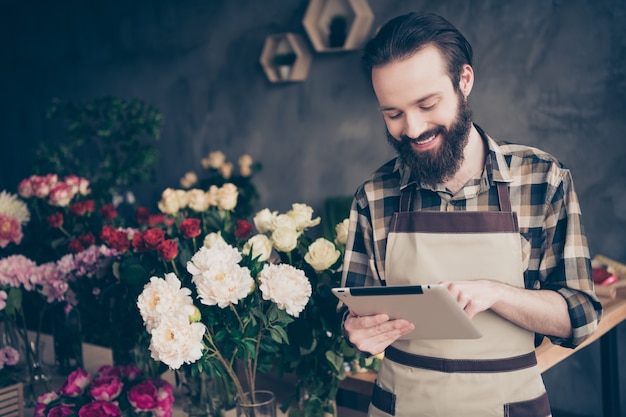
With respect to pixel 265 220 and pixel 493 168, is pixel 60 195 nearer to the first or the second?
pixel 265 220

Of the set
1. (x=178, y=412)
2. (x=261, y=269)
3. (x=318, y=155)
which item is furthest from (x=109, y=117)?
(x=261, y=269)

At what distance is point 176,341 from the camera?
117 cm

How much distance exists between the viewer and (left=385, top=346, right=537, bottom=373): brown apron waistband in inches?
46.6

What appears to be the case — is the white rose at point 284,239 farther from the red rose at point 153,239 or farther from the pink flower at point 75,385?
the pink flower at point 75,385

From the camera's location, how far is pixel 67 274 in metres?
1.76

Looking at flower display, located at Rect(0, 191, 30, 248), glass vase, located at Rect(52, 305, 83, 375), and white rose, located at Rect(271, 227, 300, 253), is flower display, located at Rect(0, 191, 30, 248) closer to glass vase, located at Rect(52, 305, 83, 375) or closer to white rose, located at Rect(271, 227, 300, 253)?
glass vase, located at Rect(52, 305, 83, 375)

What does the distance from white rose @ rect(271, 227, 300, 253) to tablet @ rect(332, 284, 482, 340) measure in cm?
32

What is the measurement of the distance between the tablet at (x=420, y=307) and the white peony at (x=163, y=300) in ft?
1.06

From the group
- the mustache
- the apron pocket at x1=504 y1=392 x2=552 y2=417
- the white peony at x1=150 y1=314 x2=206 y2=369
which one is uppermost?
the mustache

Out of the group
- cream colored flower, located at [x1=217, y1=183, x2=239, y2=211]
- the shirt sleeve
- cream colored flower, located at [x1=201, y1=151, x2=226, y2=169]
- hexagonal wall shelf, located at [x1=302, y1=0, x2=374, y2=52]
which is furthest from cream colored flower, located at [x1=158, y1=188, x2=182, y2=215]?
cream colored flower, located at [x1=201, y1=151, x2=226, y2=169]

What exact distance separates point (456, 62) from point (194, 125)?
162 inches

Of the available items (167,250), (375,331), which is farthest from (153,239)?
(375,331)

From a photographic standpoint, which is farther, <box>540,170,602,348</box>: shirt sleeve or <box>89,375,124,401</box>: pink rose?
<box>89,375,124,401</box>: pink rose

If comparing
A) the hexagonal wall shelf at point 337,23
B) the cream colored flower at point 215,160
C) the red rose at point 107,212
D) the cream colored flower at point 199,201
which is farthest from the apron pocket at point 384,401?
the cream colored flower at point 215,160
